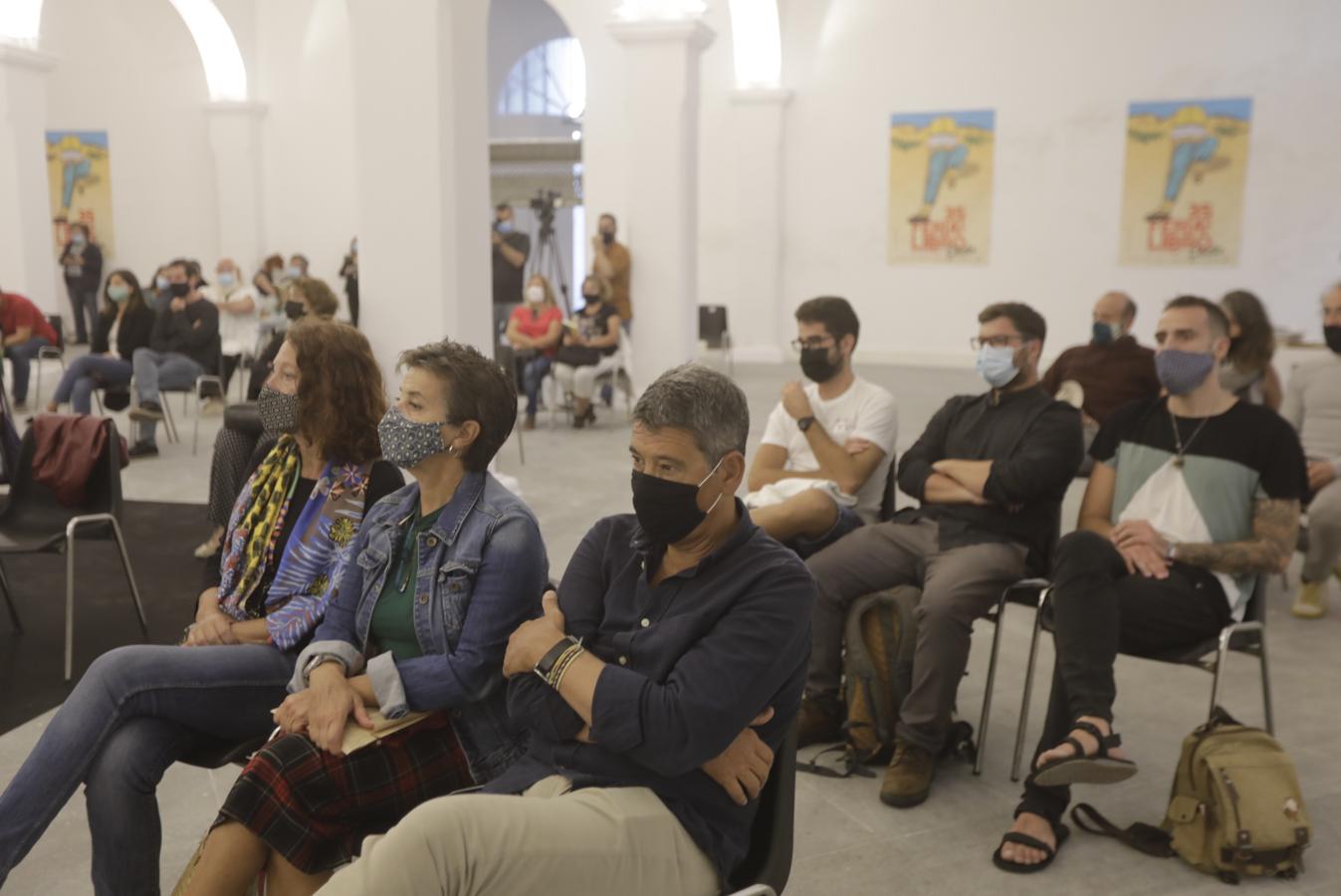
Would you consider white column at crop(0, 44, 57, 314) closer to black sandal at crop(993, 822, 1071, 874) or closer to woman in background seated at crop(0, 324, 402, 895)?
woman in background seated at crop(0, 324, 402, 895)

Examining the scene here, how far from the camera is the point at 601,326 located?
9.01m

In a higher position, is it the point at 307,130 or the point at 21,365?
the point at 307,130

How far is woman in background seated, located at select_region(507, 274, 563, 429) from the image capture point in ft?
29.4

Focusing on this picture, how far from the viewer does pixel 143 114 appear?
16.6 metres

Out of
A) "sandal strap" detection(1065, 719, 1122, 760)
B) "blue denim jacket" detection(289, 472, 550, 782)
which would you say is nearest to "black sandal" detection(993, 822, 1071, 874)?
"sandal strap" detection(1065, 719, 1122, 760)

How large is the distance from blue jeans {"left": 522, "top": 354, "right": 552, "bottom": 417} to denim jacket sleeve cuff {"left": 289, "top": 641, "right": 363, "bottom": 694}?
6.96 metres

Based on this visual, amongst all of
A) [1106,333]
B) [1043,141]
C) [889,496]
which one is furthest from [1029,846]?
[1043,141]

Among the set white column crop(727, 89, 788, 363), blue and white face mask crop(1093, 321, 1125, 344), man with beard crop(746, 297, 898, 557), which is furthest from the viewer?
white column crop(727, 89, 788, 363)

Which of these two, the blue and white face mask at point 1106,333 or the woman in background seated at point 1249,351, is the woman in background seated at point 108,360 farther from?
the woman in background seated at point 1249,351

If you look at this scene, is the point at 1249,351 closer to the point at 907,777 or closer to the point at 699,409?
the point at 907,777

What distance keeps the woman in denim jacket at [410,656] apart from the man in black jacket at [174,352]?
6.06 m

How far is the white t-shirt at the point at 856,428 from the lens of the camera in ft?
12.3

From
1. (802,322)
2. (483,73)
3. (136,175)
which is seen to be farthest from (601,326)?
(136,175)

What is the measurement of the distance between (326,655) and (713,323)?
964 cm
